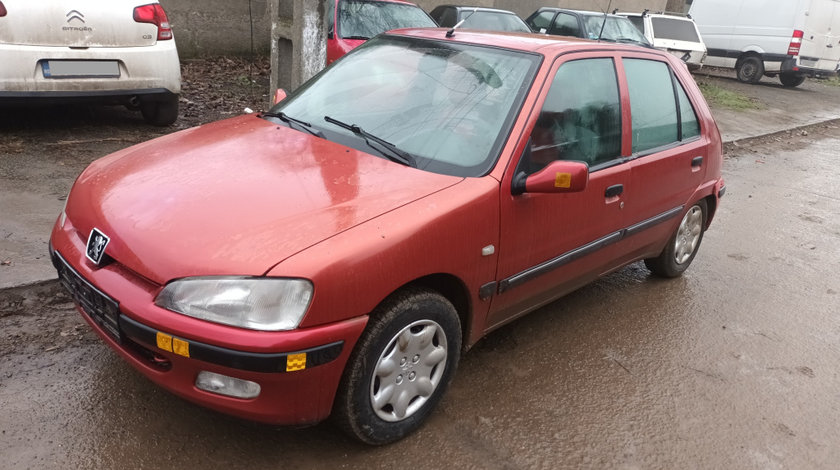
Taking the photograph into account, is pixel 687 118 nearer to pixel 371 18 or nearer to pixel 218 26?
pixel 371 18

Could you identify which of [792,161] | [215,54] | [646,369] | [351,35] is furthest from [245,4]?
[646,369]

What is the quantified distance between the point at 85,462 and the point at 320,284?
1.14m

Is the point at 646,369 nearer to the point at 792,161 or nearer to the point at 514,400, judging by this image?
the point at 514,400

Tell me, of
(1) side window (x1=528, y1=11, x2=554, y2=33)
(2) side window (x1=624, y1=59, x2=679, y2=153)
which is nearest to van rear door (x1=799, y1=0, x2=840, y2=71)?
(1) side window (x1=528, y1=11, x2=554, y2=33)

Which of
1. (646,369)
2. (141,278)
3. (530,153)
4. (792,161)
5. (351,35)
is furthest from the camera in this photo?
(792,161)

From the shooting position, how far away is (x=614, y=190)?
131 inches

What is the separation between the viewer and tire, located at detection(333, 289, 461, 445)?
2336 millimetres

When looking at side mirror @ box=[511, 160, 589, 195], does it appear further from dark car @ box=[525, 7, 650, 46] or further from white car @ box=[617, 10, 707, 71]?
white car @ box=[617, 10, 707, 71]

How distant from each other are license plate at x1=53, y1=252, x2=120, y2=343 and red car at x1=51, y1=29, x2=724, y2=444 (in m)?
0.01

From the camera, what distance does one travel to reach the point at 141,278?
2211mm

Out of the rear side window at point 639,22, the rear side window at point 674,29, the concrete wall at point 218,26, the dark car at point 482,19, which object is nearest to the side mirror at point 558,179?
the dark car at point 482,19

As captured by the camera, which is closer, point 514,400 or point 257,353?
point 257,353

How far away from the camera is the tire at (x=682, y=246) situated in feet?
14.3

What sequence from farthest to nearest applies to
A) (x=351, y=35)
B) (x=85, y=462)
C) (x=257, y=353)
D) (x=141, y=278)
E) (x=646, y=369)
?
(x=351, y=35) → (x=646, y=369) → (x=85, y=462) → (x=141, y=278) → (x=257, y=353)
